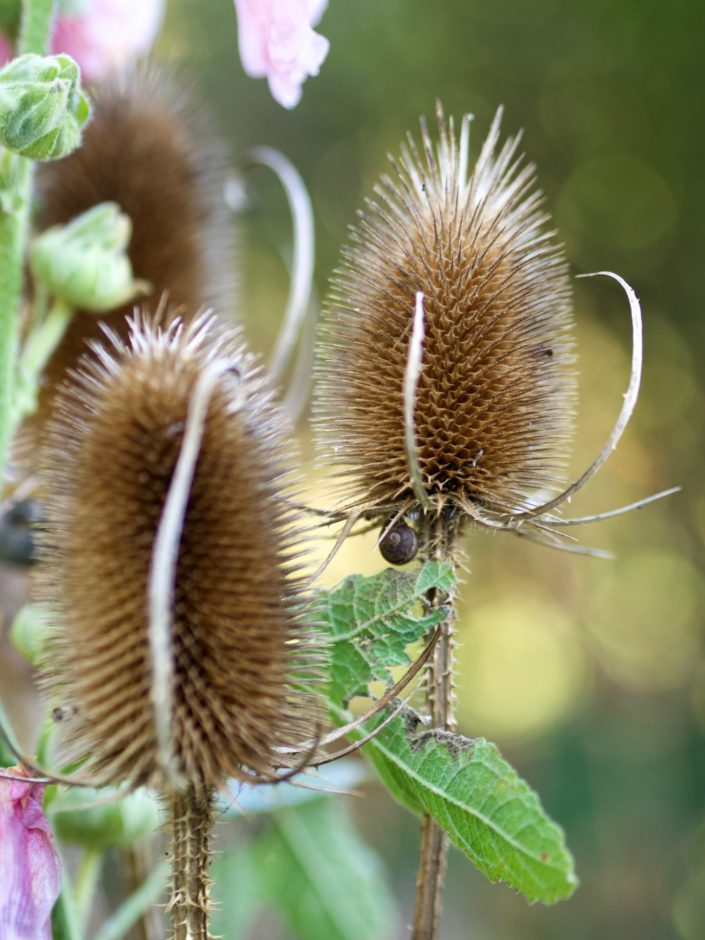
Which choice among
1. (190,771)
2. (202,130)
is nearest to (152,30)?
(202,130)

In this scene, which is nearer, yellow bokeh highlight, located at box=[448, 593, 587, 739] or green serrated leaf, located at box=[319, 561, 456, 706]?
green serrated leaf, located at box=[319, 561, 456, 706]

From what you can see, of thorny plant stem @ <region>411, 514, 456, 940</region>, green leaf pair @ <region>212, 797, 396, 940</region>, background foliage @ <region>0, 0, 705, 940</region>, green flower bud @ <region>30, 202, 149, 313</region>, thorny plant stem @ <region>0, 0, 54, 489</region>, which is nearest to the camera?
thorny plant stem @ <region>411, 514, 456, 940</region>

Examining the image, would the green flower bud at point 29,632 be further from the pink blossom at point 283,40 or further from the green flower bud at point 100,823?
the pink blossom at point 283,40

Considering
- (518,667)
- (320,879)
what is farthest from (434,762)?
(518,667)

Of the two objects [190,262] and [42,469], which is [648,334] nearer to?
[190,262]

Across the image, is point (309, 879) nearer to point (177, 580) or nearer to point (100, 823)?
point (100, 823)

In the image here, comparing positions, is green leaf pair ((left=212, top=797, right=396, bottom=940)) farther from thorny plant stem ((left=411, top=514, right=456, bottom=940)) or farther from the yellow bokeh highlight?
the yellow bokeh highlight

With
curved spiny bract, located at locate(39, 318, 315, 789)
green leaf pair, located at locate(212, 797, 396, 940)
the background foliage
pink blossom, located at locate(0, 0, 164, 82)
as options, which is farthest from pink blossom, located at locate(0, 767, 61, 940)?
the background foliage
